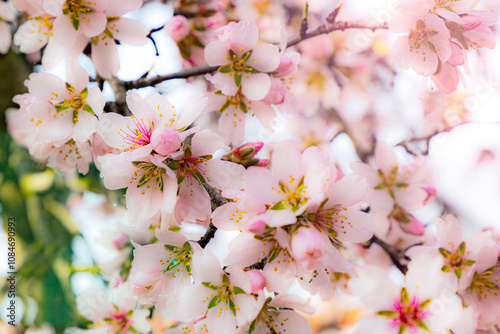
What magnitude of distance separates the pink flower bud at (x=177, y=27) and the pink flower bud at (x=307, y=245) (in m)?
0.76

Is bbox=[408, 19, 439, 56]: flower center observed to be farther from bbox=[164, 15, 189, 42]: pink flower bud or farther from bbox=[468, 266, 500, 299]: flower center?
bbox=[164, 15, 189, 42]: pink flower bud

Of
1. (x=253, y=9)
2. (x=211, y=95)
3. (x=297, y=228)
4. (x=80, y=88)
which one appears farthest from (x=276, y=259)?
(x=253, y=9)

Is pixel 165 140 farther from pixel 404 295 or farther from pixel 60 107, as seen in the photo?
pixel 404 295

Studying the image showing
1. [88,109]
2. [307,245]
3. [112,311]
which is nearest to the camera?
[307,245]

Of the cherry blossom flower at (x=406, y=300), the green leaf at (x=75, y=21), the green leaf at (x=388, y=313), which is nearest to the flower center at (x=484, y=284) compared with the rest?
the cherry blossom flower at (x=406, y=300)

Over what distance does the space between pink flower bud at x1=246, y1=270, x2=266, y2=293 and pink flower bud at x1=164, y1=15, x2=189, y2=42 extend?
0.75 metres

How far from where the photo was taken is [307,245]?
1.73 feet

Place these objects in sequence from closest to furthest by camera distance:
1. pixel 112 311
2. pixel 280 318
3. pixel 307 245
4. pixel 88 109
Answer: pixel 307 245, pixel 280 318, pixel 88 109, pixel 112 311

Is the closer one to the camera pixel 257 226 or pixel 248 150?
pixel 257 226

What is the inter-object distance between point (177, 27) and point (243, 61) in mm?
366

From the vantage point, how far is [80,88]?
79cm

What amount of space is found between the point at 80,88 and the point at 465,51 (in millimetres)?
813

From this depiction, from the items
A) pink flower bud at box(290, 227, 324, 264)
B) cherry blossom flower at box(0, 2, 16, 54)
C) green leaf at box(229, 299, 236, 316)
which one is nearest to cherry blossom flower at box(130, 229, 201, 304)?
green leaf at box(229, 299, 236, 316)

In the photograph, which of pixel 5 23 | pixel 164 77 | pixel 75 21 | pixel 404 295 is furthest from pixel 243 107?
pixel 5 23
